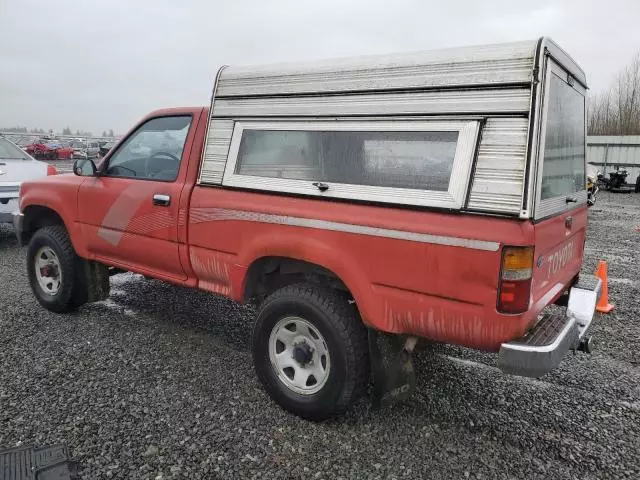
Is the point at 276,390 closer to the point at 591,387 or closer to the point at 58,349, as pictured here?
the point at 58,349

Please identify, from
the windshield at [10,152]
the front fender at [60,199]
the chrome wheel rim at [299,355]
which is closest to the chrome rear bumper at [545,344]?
the chrome wheel rim at [299,355]

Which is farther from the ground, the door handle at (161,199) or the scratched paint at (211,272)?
the door handle at (161,199)

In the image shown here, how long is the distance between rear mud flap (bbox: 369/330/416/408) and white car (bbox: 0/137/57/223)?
662cm

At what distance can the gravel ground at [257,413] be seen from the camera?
267 cm

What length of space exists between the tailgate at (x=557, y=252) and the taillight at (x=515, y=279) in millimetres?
105

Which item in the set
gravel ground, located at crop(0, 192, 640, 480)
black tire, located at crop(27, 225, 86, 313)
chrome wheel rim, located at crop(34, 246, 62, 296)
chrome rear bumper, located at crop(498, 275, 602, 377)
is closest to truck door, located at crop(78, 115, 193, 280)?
black tire, located at crop(27, 225, 86, 313)

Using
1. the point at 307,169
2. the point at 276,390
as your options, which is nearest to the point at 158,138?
the point at 307,169

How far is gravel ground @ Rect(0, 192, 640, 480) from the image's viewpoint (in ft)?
8.77

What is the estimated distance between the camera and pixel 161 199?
12.1ft

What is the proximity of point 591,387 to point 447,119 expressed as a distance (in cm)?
235

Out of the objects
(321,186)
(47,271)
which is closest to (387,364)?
(321,186)

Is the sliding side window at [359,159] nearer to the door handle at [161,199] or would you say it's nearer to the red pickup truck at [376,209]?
the red pickup truck at [376,209]

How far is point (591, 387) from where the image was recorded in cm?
354

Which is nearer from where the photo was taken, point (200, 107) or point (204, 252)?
point (204, 252)
